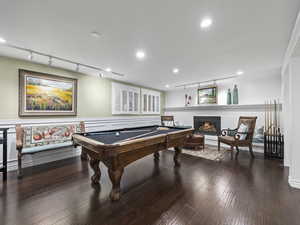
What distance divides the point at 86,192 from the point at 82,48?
8.08ft

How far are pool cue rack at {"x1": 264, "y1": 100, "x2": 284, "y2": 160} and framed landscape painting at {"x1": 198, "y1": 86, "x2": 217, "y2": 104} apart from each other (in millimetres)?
1643

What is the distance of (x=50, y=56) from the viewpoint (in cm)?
278

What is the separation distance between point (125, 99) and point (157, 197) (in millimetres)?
3665

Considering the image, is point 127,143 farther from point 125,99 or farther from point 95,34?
point 125,99

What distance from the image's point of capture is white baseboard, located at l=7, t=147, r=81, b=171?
2895mm

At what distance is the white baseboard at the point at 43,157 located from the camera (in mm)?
2895

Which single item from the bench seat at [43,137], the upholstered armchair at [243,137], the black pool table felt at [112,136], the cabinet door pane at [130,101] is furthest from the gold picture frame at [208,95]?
the bench seat at [43,137]

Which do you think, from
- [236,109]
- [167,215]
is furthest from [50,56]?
[236,109]

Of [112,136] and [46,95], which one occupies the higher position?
[46,95]

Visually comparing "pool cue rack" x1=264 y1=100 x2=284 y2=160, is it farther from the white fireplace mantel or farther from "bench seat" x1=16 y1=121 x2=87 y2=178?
"bench seat" x1=16 y1=121 x2=87 y2=178

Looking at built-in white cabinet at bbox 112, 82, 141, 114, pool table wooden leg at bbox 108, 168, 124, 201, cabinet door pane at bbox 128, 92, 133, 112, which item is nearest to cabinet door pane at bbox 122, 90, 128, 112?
built-in white cabinet at bbox 112, 82, 141, 114

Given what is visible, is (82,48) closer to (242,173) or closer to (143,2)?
(143,2)

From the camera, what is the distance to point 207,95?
5.32 metres

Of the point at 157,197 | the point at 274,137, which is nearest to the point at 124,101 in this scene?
the point at 157,197
